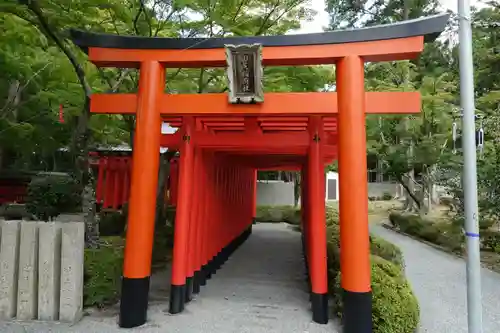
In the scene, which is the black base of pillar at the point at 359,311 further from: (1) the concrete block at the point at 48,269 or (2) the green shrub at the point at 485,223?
(2) the green shrub at the point at 485,223

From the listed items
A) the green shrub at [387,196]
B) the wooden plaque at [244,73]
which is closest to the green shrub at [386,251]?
the wooden plaque at [244,73]

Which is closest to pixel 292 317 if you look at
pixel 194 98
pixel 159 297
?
pixel 159 297

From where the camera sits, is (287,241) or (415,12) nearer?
(287,241)

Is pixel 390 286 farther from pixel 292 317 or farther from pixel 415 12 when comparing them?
pixel 415 12

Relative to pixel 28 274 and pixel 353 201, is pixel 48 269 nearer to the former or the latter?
pixel 28 274

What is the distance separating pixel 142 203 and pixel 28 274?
1.90m

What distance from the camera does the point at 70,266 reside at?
5031mm

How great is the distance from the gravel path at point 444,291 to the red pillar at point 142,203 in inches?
159

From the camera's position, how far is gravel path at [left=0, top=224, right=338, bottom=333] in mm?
5016

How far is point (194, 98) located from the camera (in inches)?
205

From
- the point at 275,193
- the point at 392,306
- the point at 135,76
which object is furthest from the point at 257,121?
the point at 275,193

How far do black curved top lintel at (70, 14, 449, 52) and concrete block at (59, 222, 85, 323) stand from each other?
2.68 meters

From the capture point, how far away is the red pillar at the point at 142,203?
5.01m

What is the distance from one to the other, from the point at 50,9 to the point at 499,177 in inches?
415
